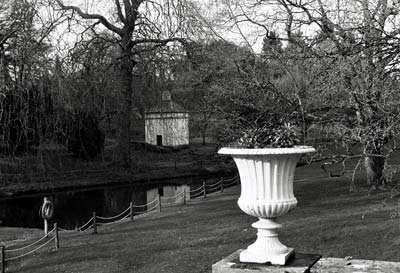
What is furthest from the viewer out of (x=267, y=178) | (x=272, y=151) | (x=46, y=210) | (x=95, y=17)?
(x=95, y=17)

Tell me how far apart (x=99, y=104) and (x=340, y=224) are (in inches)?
445

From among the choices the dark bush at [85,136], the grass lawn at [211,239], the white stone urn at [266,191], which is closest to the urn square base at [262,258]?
the white stone urn at [266,191]

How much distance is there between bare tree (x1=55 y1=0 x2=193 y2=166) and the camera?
60.9ft

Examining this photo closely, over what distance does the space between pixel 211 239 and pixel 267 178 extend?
18.6 ft

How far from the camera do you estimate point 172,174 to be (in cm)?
2848

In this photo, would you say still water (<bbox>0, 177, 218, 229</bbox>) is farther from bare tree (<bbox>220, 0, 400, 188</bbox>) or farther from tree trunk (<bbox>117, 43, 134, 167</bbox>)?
bare tree (<bbox>220, 0, 400, 188</bbox>)

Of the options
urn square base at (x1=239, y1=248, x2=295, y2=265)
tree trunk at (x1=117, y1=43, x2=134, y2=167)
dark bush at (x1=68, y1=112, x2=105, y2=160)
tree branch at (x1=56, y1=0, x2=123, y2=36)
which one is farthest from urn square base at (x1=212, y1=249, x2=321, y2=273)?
tree trunk at (x1=117, y1=43, x2=134, y2=167)

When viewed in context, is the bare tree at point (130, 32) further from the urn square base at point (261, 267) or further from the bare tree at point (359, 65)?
the urn square base at point (261, 267)

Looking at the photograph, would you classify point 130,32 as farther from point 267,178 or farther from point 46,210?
point 267,178

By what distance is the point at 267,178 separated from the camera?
4773mm

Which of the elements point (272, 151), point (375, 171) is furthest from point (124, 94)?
point (272, 151)

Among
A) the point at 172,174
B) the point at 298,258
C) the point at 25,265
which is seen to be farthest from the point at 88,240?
the point at 172,174

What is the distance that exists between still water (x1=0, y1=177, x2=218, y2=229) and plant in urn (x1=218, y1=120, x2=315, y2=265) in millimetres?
11810

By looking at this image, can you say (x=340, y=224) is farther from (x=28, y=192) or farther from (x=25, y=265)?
(x=28, y=192)
